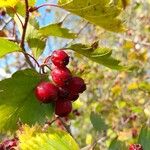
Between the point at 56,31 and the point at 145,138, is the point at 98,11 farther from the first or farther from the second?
the point at 145,138

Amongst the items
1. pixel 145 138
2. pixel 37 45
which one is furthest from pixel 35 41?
pixel 145 138

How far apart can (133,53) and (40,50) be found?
4.95 m

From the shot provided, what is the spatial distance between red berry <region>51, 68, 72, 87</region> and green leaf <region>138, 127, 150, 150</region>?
45cm

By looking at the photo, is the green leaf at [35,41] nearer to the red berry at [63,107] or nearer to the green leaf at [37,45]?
the green leaf at [37,45]

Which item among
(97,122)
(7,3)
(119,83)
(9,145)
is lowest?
(119,83)

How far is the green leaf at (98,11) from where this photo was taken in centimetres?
172

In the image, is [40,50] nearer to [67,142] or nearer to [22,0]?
[22,0]

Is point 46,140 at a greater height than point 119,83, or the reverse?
point 46,140

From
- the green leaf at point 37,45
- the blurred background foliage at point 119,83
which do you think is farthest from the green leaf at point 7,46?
the blurred background foliage at point 119,83

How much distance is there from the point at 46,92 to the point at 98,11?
344 mm

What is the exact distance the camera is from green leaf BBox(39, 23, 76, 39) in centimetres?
181

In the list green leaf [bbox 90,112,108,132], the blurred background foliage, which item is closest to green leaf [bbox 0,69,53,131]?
green leaf [bbox 90,112,108,132]

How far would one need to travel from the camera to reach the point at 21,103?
180 centimetres

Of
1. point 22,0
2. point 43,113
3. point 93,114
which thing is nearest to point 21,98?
point 43,113
